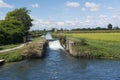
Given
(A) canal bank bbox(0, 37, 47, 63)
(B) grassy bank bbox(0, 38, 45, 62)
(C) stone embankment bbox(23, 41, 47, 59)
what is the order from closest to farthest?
(B) grassy bank bbox(0, 38, 45, 62)
(A) canal bank bbox(0, 37, 47, 63)
(C) stone embankment bbox(23, 41, 47, 59)

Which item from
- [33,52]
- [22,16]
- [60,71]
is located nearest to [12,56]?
A: [33,52]

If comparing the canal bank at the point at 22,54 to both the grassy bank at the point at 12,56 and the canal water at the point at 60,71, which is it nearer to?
the grassy bank at the point at 12,56

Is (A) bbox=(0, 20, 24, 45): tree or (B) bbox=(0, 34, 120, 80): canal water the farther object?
(A) bbox=(0, 20, 24, 45): tree

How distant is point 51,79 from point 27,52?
2413 centimetres

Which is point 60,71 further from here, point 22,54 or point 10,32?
point 10,32

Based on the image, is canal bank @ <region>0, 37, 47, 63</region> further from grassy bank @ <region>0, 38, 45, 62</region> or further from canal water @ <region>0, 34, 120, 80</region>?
canal water @ <region>0, 34, 120, 80</region>

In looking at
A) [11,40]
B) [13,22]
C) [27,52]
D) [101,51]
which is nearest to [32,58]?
[27,52]

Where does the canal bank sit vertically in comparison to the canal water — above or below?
above

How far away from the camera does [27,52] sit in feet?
214

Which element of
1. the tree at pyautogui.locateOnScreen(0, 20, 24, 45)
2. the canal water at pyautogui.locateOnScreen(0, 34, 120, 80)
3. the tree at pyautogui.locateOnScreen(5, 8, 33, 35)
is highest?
the tree at pyautogui.locateOnScreen(5, 8, 33, 35)

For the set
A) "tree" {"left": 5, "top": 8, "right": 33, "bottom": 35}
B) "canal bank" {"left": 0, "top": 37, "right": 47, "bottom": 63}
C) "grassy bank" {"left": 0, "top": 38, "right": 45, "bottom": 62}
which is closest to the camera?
"grassy bank" {"left": 0, "top": 38, "right": 45, "bottom": 62}

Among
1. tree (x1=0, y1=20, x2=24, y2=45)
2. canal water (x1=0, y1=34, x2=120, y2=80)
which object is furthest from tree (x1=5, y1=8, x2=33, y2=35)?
canal water (x1=0, y1=34, x2=120, y2=80)

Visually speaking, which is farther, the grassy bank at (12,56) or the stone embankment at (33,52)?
the stone embankment at (33,52)

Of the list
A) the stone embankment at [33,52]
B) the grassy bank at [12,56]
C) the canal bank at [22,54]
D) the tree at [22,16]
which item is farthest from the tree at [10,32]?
the tree at [22,16]
